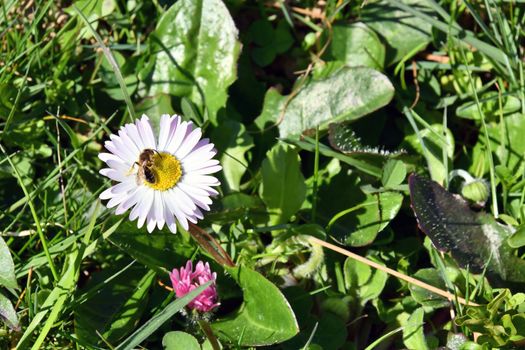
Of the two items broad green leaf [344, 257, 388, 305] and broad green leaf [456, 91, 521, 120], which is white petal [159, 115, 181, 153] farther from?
broad green leaf [456, 91, 521, 120]

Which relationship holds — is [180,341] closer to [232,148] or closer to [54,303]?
[54,303]

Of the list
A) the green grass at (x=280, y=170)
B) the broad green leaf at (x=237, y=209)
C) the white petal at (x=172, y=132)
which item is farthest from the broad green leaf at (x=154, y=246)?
the white petal at (x=172, y=132)

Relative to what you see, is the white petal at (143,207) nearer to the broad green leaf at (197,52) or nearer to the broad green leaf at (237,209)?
the broad green leaf at (237,209)

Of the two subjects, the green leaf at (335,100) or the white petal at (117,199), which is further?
the green leaf at (335,100)

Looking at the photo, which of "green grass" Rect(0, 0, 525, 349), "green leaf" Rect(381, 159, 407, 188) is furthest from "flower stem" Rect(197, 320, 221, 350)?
"green leaf" Rect(381, 159, 407, 188)

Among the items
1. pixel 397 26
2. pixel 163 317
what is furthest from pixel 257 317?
pixel 397 26

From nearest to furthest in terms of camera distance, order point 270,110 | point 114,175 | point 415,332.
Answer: point 114,175 < point 415,332 < point 270,110
